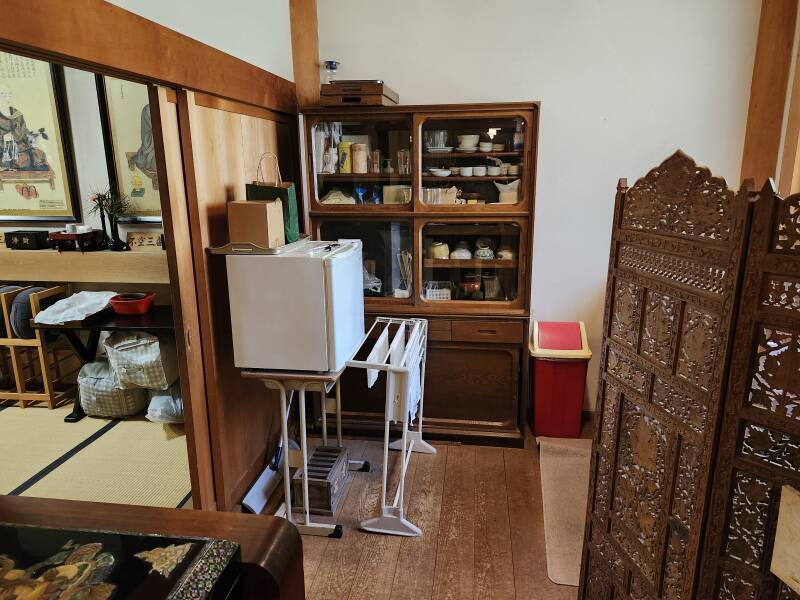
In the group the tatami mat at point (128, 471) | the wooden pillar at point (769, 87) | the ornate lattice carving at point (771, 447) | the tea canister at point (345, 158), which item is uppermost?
the wooden pillar at point (769, 87)

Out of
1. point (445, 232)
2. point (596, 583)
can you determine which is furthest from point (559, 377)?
point (596, 583)

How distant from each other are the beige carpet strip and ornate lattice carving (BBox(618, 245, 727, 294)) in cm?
128

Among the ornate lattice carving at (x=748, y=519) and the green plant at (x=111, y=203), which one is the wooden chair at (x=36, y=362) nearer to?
the green plant at (x=111, y=203)

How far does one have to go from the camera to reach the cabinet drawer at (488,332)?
2896mm

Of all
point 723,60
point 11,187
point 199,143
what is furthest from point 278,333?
point 723,60

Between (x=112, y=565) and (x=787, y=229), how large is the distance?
4.04ft

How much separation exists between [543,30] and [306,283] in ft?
6.41

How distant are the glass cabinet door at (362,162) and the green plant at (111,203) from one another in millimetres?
1290

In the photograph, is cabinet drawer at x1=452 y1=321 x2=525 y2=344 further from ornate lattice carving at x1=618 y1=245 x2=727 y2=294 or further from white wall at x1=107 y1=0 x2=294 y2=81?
white wall at x1=107 y1=0 x2=294 y2=81

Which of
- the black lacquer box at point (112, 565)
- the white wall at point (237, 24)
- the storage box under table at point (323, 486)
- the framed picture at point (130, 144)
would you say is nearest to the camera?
the black lacquer box at point (112, 565)

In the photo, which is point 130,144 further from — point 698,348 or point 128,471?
point 698,348

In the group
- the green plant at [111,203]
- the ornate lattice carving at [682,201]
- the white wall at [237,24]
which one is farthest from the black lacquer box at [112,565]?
the green plant at [111,203]

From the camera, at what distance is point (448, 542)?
227cm

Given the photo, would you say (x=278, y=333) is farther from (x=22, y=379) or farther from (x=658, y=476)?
(x=22, y=379)
